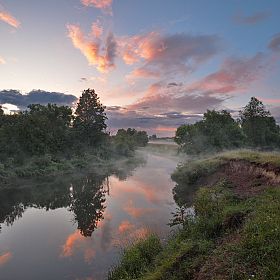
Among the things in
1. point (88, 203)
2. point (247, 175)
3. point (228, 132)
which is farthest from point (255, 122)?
point (88, 203)

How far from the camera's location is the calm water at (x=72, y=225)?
701 centimetres

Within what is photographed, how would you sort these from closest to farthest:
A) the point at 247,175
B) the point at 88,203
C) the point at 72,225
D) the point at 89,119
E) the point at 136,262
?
the point at 136,262 → the point at 72,225 → the point at 247,175 → the point at 88,203 → the point at 89,119

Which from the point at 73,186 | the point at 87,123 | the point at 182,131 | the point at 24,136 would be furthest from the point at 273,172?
the point at 182,131

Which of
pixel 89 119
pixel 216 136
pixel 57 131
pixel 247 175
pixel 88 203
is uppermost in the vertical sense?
pixel 89 119

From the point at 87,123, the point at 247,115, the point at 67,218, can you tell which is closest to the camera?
the point at 67,218

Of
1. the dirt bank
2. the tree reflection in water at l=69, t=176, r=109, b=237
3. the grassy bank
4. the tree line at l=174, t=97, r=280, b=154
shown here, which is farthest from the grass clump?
the tree line at l=174, t=97, r=280, b=154

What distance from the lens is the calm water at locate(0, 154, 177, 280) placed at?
7.01 meters

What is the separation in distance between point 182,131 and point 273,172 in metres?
47.9

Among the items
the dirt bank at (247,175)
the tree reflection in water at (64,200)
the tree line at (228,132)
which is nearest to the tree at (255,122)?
the tree line at (228,132)

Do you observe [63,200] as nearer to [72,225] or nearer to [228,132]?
[72,225]

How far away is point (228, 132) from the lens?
1291 inches

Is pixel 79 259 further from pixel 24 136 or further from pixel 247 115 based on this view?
pixel 247 115

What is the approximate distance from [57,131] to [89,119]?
7486 mm

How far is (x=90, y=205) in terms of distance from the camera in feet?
44.8
